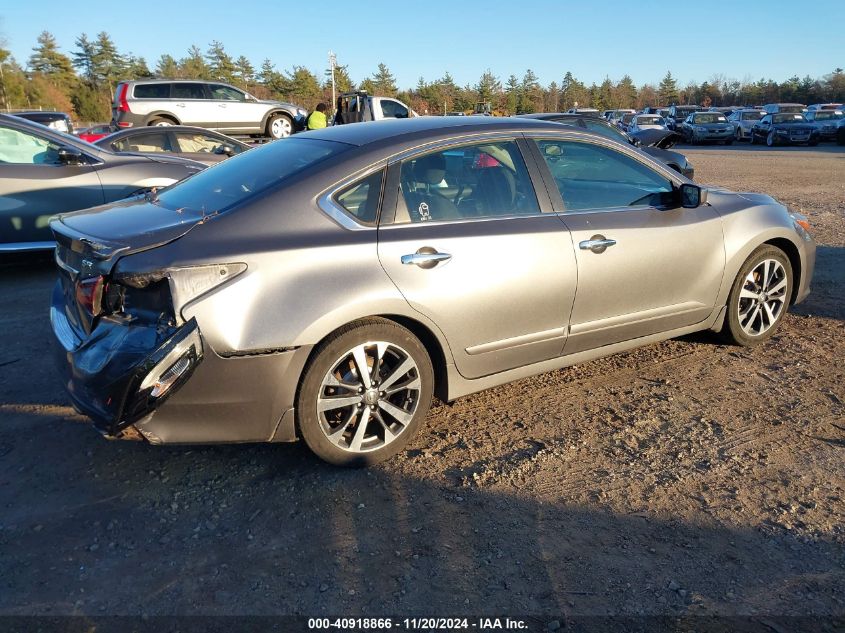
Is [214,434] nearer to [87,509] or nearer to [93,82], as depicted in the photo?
[87,509]

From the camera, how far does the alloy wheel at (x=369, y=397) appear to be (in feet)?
10.4

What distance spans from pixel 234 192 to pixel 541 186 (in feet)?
5.63

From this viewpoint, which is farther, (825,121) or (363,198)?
(825,121)

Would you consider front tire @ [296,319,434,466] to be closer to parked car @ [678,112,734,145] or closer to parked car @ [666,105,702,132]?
parked car @ [678,112,734,145]

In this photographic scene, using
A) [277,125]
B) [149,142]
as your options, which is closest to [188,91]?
[277,125]

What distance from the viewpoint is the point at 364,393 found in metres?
3.24

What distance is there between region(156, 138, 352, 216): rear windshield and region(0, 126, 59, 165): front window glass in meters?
4.11

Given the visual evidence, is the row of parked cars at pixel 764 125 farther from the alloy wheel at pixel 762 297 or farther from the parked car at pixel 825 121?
the alloy wheel at pixel 762 297

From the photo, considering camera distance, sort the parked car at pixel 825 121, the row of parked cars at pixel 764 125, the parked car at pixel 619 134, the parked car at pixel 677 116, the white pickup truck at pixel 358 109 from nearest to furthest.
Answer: the parked car at pixel 619 134
the white pickup truck at pixel 358 109
the row of parked cars at pixel 764 125
the parked car at pixel 825 121
the parked car at pixel 677 116

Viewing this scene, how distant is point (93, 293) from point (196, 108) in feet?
50.8

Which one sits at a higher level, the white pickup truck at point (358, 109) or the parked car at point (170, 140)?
the white pickup truck at point (358, 109)

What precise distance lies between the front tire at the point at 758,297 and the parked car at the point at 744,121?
32.4m

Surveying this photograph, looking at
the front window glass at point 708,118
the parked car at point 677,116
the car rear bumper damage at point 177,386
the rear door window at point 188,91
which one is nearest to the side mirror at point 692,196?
the car rear bumper damage at point 177,386

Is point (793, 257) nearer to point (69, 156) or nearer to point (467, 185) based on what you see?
point (467, 185)
